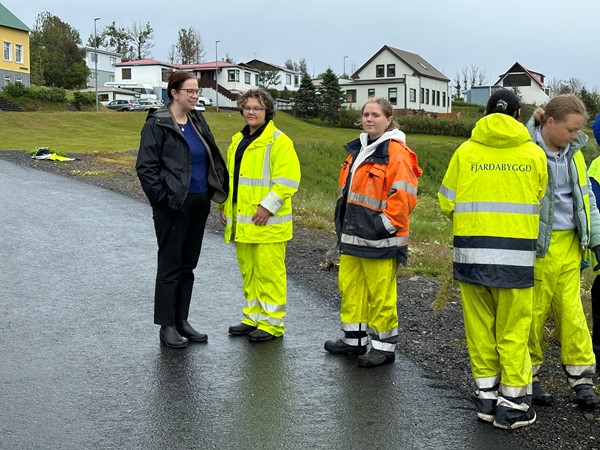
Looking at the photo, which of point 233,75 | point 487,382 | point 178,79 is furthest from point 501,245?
point 233,75

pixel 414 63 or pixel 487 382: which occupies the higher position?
pixel 414 63

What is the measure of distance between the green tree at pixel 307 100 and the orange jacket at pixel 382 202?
223ft

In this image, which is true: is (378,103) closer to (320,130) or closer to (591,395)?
(591,395)

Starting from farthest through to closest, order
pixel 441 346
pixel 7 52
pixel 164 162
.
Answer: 1. pixel 7 52
2. pixel 441 346
3. pixel 164 162

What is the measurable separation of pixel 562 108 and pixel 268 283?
290 cm

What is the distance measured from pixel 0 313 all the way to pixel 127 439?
3376mm

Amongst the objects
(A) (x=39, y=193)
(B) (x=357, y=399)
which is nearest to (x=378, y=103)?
(B) (x=357, y=399)

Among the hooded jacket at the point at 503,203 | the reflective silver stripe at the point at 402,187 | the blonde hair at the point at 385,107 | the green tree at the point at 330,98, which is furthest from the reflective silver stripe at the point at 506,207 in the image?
the green tree at the point at 330,98

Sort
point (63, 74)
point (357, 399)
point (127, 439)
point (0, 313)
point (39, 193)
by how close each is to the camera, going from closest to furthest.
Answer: point (127, 439)
point (357, 399)
point (0, 313)
point (39, 193)
point (63, 74)

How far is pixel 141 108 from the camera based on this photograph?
65250mm

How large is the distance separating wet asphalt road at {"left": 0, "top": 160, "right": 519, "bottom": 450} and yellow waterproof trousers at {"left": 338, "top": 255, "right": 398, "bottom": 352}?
26 centimetres

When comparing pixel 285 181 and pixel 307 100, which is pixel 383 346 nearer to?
pixel 285 181

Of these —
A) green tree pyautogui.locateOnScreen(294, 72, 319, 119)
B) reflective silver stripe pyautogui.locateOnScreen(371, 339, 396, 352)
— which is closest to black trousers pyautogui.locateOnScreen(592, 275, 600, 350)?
reflective silver stripe pyautogui.locateOnScreen(371, 339, 396, 352)

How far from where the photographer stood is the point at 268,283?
22.4 feet
